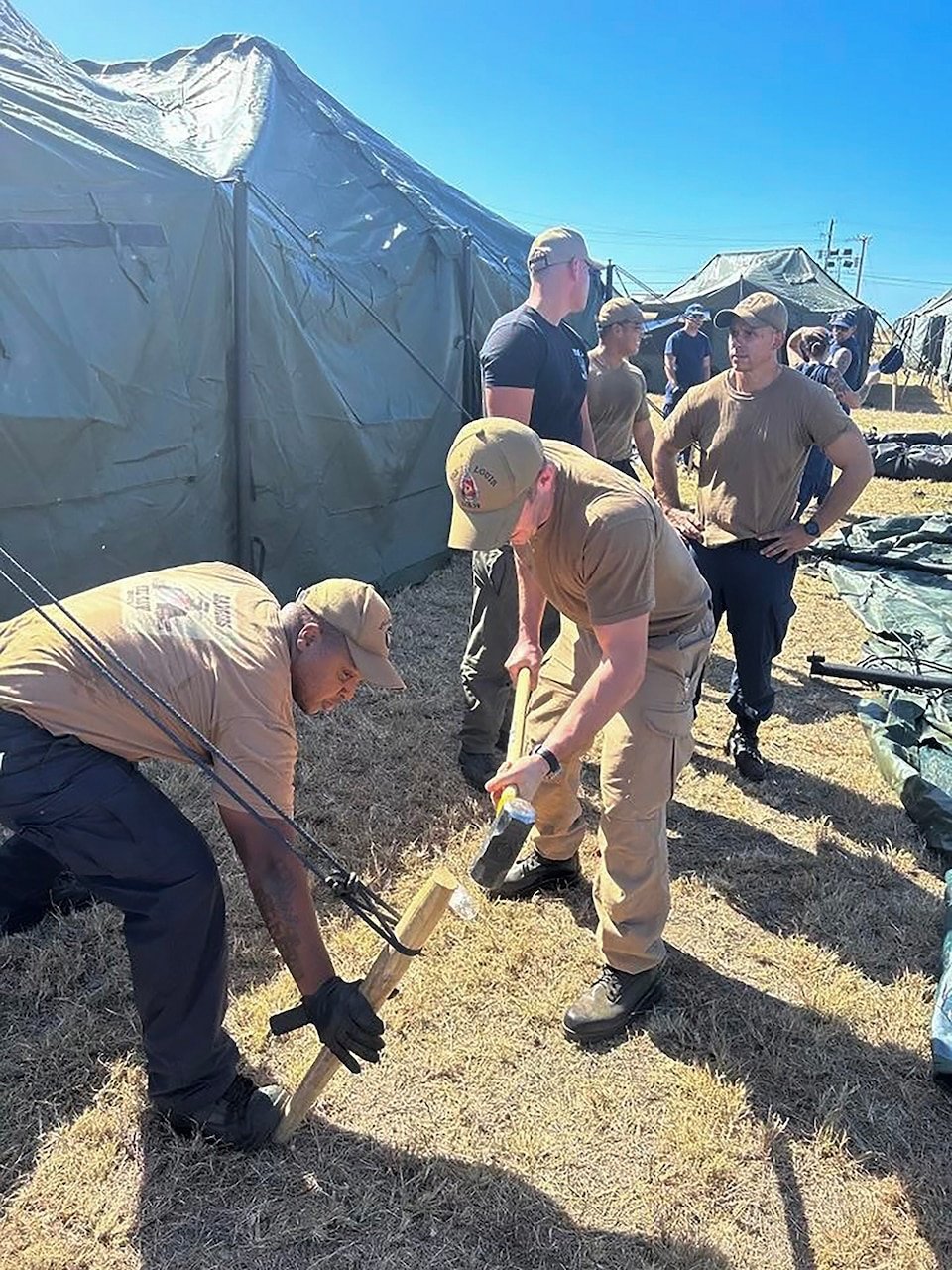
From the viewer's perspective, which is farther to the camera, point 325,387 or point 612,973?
point 325,387

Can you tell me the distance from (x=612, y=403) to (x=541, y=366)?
5.04 feet

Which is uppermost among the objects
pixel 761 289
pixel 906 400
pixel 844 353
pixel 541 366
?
pixel 761 289

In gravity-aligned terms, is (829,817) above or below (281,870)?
below

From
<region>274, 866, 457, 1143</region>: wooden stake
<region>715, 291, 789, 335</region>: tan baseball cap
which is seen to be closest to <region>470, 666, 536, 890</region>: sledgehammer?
<region>274, 866, 457, 1143</region>: wooden stake

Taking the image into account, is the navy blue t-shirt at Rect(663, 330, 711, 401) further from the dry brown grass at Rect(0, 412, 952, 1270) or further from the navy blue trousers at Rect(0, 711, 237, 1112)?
the navy blue trousers at Rect(0, 711, 237, 1112)

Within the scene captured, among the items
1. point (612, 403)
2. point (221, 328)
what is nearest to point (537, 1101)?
point (612, 403)

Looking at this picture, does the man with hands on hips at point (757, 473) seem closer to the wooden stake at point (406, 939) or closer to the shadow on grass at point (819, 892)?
the shadow on grass at point (819, 892)

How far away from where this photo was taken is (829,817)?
161 inches

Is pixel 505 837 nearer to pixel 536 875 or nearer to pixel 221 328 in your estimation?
pixel 536 875

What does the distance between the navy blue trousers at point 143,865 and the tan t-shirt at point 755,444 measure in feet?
8.81

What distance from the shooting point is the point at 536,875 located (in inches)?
134

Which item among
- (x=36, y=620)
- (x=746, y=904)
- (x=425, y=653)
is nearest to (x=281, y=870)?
(x=36, y=620)

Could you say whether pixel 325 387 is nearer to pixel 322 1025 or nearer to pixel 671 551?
pixel 671 551

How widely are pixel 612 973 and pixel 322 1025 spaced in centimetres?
112
